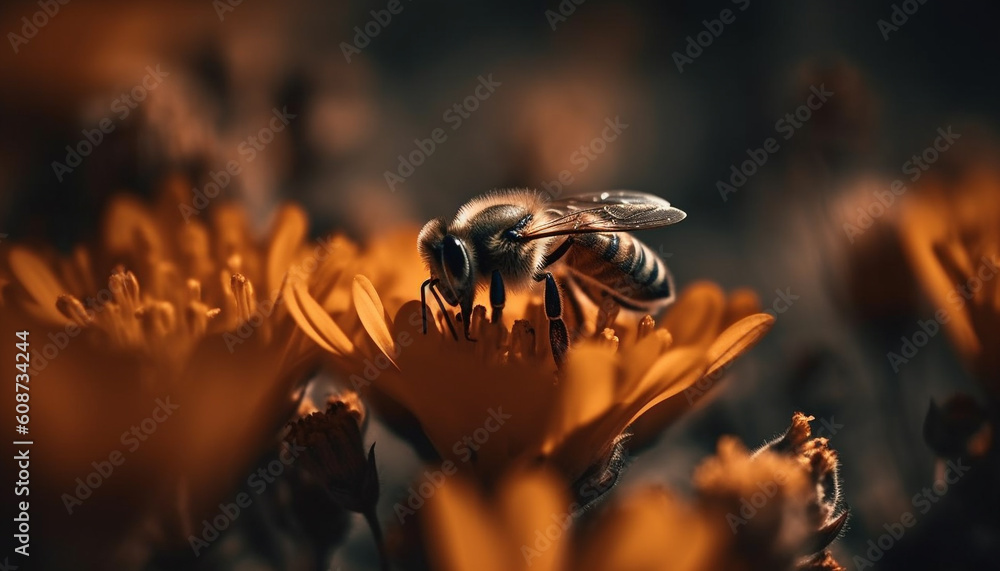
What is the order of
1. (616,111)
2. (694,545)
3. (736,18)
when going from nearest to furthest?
1. (694,545)
2. (616,111)
3. (736,18)

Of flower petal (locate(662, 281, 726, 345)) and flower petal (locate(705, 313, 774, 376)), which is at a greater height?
flower petal (locate(662, 281, 726, 345))

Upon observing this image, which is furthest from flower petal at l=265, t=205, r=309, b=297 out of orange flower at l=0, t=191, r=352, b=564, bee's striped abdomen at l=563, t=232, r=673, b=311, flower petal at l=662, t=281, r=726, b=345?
flower petal at l=662, t=281, r=726, b=345

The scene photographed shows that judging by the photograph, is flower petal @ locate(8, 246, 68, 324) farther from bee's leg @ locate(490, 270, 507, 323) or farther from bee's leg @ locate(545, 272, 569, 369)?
bee's leg @ locate(545, 272, 569, 369)

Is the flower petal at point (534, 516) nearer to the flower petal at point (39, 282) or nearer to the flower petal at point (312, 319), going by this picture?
the flower petal at point (312, 319)

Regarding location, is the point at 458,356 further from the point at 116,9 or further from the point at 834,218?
the point at 116,9

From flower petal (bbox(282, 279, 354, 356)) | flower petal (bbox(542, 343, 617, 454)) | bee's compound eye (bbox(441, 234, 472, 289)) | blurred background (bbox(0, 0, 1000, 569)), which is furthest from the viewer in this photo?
blurred background (bbox(0, 0, 1000, 569))

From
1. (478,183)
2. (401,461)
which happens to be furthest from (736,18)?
(401,461)

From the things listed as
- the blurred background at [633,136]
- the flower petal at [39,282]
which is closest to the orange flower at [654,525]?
the blurred background at [633,136]
